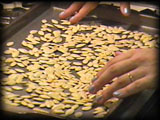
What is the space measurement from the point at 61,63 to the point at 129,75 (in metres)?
0.34

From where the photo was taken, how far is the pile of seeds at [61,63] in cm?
124

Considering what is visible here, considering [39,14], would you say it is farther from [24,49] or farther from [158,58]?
[158,58]

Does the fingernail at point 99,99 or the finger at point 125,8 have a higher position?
the finger at point 125,8

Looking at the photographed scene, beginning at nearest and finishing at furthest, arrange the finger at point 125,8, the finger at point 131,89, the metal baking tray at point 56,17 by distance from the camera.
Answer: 1. the finger at point 131,89
2. the finger at point 125,8
3. the metal baking tray at point 56,17

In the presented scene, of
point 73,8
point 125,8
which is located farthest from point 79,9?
point 125,8

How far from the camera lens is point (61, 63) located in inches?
56.1

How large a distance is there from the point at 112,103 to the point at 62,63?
0.28 meters

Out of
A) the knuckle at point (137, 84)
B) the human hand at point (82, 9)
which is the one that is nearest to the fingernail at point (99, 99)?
the knuckle at point (137, 84)

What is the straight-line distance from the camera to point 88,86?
131cm

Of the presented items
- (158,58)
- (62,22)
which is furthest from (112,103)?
(62,22)

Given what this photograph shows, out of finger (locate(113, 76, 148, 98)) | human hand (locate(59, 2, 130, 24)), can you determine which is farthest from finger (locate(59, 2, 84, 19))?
finger (locate(113, 76, 148, 98))

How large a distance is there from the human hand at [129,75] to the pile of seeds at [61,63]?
76 millimetres

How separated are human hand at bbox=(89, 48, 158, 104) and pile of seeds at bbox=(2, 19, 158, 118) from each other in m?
0.08

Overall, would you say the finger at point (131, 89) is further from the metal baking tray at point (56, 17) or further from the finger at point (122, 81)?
the metal baking tray at point (56, 17)
